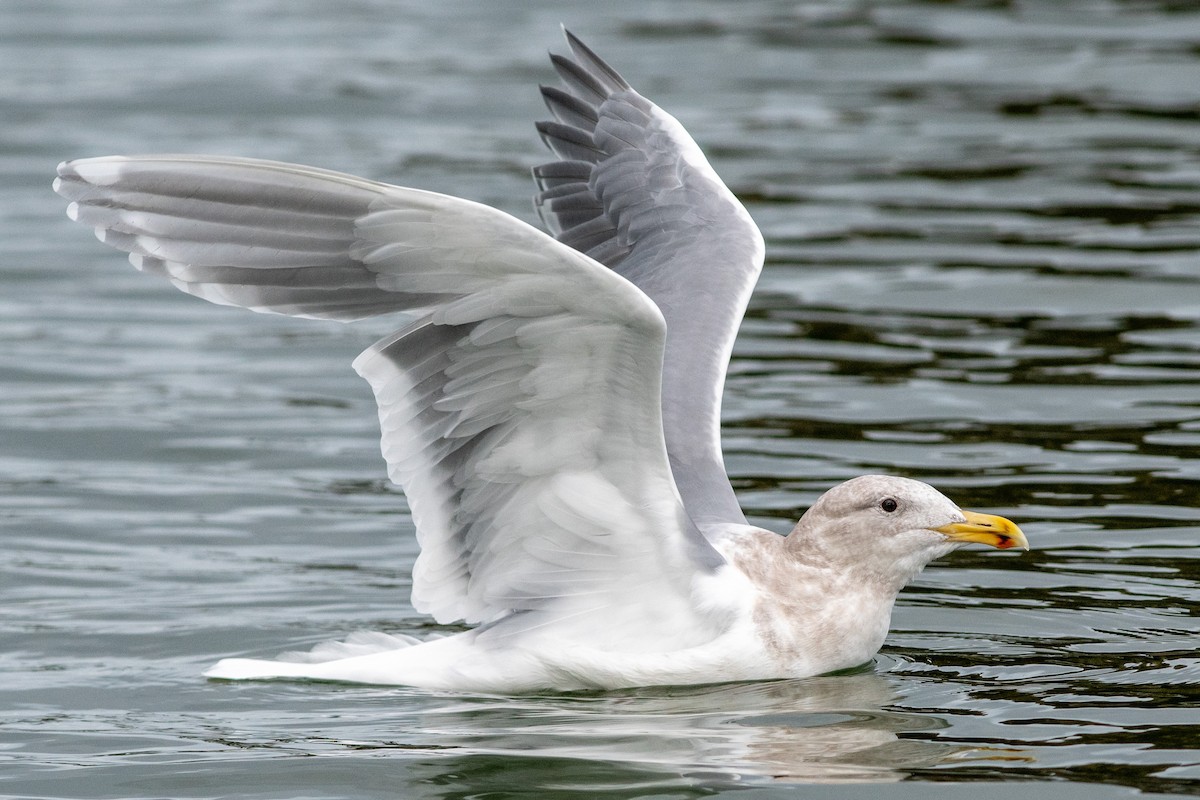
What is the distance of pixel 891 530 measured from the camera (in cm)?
644

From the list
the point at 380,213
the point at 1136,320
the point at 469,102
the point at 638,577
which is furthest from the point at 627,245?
the point at 469,102

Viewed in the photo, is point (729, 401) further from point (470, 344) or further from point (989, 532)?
point (470, 344)

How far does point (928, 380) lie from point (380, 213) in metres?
5.60

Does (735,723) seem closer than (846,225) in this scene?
Yes

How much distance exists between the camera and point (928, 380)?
34.8ft

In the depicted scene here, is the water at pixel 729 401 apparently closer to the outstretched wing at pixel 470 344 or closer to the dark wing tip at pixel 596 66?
the outstretched wing at pixel 470 344

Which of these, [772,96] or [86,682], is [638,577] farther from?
[772,96]

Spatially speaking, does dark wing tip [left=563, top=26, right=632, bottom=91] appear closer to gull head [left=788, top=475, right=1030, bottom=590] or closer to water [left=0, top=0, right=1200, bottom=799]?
water [left=0, top=0, right=1200, bottom=799]

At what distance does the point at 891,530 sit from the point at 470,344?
61.8 inches

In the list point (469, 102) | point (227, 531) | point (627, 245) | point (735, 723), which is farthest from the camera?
point (469, 102)

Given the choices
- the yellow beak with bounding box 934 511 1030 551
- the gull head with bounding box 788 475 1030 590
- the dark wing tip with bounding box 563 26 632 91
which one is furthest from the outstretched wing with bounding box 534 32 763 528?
the yellow beak with bounding box 934 511 1030 551

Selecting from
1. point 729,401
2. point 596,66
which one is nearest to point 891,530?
point 596,66

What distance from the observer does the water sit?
5.86 metres

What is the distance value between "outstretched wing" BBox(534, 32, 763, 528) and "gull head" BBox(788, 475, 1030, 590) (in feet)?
1.34
